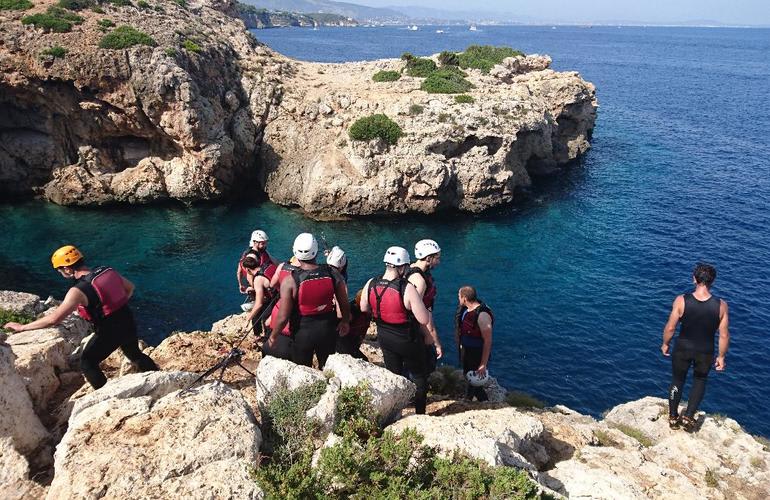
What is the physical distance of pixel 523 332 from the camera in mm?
23312

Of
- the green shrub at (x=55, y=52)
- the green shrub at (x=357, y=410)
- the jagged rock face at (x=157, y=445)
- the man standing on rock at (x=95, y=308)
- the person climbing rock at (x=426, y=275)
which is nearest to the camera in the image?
the jagged rock face at (x=157, y=445)

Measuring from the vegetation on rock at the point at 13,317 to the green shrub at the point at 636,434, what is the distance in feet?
45.1

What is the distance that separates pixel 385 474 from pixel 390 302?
9.27 ft

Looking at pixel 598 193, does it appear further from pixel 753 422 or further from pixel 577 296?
pixel 753 422

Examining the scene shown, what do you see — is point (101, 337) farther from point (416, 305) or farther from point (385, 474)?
point (385, 474)

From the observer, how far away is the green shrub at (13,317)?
11485 mm

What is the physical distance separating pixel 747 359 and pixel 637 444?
1576 centimetres

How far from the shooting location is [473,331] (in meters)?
9.84

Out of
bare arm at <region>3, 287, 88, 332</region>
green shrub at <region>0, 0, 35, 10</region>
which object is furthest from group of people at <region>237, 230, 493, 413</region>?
green shrub at <region>0, 0, 35, 10</region>

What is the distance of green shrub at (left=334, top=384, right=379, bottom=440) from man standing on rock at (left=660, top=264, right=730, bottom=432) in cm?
578

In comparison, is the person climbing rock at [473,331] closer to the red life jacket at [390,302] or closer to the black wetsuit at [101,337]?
the red life jacket at [390,302]

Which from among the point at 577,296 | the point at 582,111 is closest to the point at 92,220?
the point at 577,296

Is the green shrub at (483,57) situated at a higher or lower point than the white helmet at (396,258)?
higher

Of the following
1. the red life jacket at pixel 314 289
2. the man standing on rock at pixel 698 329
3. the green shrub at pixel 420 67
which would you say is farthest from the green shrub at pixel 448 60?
the red life jacket at pixel 314 289
